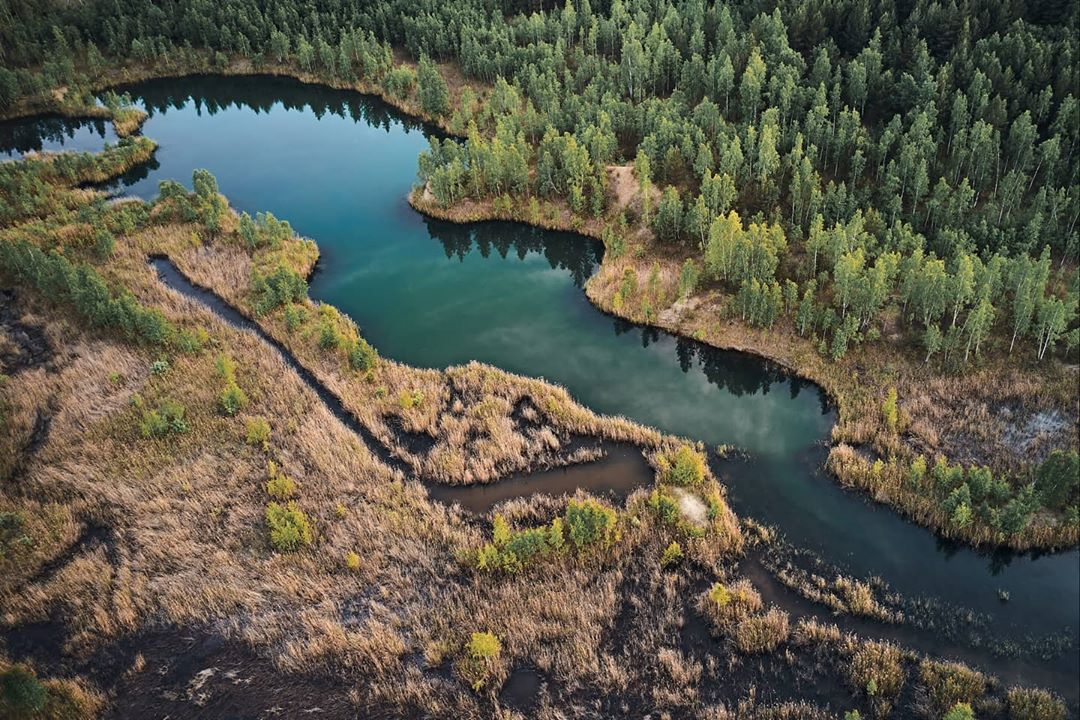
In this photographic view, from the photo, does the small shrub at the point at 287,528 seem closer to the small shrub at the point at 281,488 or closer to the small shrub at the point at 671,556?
the small shrub at the point at 281,488

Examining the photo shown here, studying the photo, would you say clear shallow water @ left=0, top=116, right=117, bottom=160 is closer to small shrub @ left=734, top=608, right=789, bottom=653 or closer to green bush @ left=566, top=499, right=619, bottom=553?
green bush @ left=566, top=499, right=619, bottom=553

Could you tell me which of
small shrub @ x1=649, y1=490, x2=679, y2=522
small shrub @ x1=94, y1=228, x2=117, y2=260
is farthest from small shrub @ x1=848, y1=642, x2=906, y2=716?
small shrub @ x1=94, y1=228, x2=117, y2=260

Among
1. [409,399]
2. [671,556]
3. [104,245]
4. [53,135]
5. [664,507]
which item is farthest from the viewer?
[53,135]

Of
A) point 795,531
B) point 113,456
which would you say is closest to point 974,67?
point 795,531

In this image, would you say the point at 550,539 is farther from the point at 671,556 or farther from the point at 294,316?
the point at 294,316

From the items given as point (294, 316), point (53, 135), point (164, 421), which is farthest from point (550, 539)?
point (53, 135)

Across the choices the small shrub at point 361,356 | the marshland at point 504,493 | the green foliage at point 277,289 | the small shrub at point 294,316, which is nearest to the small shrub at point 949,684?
the marshland at point 504,493
